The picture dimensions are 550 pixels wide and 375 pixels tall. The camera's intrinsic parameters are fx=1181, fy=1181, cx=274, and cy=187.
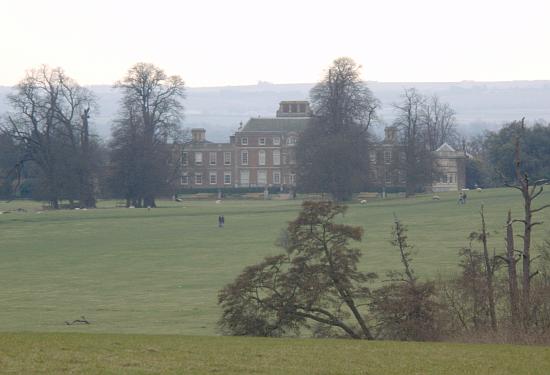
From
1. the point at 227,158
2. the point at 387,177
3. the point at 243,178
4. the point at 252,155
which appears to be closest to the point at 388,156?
the point at 387,177

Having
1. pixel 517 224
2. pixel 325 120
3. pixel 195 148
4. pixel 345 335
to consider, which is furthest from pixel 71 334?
pixel 195 148

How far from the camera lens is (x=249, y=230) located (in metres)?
76.8

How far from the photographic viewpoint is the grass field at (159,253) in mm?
39438

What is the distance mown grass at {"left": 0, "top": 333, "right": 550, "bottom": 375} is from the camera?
63.6 feet

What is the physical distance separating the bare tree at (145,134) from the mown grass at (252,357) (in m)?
77.6

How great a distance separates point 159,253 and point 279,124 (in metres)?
95.3

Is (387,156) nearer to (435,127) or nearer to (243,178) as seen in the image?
(435,127)

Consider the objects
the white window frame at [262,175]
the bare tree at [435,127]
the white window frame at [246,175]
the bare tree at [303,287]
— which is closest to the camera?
the bare tree at [303,287]

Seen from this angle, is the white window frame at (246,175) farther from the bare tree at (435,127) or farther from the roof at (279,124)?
the bare tree at (435,127)

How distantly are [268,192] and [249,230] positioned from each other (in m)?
65.9

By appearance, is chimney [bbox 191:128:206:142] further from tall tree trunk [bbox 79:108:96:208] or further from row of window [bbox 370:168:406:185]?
tall tree trunk [bbox 79:108:96:208]

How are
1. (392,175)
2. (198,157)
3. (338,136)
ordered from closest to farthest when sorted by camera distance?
1. (338,136)
2. (392,175)
3. (198,157)

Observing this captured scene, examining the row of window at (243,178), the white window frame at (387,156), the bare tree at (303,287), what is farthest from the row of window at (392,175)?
the bare tree at (303,287)

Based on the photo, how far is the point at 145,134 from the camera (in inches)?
4158
